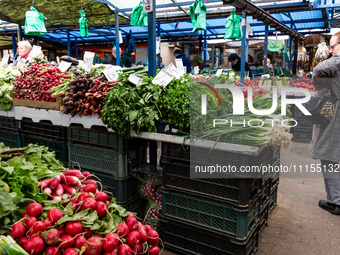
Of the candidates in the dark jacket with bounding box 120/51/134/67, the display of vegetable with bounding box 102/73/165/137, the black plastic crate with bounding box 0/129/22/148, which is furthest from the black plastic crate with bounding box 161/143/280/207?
the dark jacket with bounding box 120/51/134/67

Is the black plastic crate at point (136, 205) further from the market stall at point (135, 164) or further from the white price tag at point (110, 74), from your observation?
the white price tag at point (110, 74)

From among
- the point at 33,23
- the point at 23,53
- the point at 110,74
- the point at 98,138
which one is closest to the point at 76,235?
the point at 98,138

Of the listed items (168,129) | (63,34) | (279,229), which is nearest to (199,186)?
(168,129)

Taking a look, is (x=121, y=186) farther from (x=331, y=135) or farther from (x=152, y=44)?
(x=331, y=135)

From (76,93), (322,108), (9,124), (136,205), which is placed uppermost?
(76,93)

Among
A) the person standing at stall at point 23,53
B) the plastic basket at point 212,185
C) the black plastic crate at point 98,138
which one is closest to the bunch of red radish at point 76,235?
the plastic basket at point 212,185

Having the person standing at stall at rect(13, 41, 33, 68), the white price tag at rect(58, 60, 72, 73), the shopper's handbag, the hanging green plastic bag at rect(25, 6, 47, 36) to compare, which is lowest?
the shopper's handbag

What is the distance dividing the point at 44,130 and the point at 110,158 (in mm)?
1209

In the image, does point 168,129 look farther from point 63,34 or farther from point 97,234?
point 63,34

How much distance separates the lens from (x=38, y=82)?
4008 mm

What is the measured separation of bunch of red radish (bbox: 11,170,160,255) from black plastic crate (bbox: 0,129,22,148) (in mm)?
2555

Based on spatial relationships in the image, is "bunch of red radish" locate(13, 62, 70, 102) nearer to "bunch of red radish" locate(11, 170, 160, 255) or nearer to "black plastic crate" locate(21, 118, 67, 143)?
"black plastic crate" locate(21, 118, 67, 143)

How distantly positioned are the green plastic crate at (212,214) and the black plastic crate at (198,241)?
64 mm

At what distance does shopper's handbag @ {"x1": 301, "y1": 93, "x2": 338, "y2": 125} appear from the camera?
12.3ft
